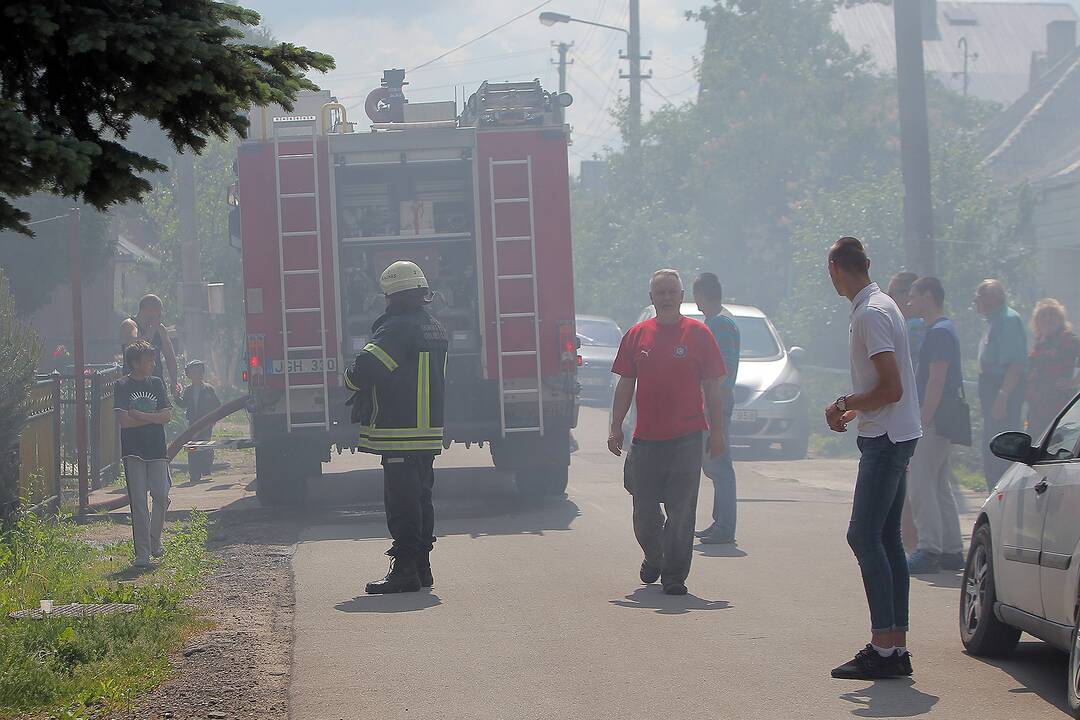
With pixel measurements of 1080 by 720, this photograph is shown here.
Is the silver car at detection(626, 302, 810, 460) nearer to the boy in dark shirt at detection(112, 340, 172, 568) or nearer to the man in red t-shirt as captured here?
the boy in dark shirt at detection(112, 340, 172, 568)

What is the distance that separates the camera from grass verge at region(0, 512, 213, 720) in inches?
236

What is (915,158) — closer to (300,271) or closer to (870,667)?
(300,271)

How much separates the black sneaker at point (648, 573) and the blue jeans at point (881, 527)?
8.55ft

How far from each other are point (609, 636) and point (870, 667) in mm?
1492

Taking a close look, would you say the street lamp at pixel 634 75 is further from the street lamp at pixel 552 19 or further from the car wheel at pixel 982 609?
the car wheel at pixel 982 609

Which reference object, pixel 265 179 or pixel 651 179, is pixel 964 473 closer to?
pixel 265 179

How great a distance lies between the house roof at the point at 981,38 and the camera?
2611 inches

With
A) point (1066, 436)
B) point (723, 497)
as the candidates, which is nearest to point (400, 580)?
point (723, 497)

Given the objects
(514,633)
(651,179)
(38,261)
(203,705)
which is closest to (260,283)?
(514,633)

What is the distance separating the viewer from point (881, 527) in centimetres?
652

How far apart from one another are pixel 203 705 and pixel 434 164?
8512 millimetres

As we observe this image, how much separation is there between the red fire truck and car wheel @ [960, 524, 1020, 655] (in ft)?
19.6

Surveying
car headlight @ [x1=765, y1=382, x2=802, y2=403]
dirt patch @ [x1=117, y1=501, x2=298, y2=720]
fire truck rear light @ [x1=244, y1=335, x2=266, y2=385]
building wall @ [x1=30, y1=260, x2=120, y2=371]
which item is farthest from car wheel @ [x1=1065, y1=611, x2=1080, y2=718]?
building wall @ [x1=30, y1=260, x2=120, y2=371]

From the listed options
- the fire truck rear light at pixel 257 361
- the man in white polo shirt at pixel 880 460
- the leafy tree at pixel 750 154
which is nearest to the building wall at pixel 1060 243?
the leafy tree at pixel 750 154
